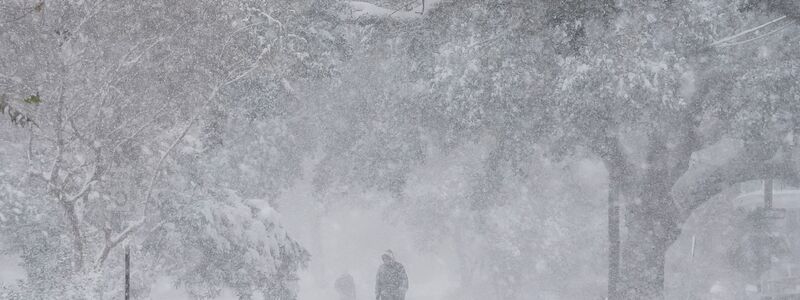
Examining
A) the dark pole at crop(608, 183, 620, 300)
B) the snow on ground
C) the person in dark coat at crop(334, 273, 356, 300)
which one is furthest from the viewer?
the snow on ground

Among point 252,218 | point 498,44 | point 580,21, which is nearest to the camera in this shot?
point 580,21

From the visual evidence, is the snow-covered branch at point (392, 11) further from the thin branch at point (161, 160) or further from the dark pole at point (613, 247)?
the dark pole at point (613, 247)

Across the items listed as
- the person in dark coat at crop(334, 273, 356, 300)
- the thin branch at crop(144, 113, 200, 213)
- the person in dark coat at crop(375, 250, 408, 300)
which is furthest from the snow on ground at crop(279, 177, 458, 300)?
the thin branch at crop(144, 113, 200, 213)

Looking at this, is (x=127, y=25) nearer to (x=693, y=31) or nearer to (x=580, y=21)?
(x=580, y=21)

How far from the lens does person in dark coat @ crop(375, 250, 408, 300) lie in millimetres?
12562

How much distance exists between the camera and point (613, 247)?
1627cm

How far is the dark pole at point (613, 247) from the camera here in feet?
52.9

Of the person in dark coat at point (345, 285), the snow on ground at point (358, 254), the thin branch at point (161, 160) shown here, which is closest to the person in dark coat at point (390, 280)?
the thin branch at point (161, 160)

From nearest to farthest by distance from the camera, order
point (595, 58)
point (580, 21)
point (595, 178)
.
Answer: point (580, 21), point (595, 58), point (595, 178)

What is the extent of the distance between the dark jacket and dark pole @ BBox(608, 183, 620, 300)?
5.40 metres

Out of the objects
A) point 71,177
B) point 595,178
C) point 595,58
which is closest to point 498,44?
point 595,58

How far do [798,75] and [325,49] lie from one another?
8414mm

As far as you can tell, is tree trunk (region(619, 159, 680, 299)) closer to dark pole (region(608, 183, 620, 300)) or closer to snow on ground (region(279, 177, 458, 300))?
dark pole (region(608, 183, 620, 300))

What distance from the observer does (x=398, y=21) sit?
12719mm
